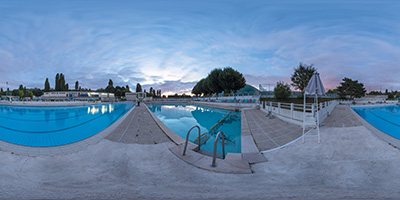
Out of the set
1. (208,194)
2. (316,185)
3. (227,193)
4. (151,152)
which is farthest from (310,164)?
(151,152)

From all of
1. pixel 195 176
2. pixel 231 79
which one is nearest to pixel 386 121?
pixel 195 176

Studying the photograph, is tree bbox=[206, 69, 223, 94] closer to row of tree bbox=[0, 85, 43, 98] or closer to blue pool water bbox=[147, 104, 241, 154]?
blue pool water bbox=[147, 104, 241, 154]

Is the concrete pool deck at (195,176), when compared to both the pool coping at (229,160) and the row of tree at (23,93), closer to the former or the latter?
the pool coping at (229,160)

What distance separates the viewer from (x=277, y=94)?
19.0 meters

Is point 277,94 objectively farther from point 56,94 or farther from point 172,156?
point 56,94

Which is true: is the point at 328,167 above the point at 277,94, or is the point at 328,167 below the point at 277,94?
below

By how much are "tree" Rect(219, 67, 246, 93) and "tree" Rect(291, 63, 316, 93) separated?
1342 cm

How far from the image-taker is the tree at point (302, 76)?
16.5 meters

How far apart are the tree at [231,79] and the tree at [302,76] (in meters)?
13.4

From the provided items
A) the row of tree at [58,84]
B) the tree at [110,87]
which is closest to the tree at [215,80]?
the tree at [110,87]

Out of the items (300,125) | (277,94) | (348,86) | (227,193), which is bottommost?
(227,193)

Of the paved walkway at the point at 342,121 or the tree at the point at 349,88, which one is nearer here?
the paved walkway at the point at 342,121

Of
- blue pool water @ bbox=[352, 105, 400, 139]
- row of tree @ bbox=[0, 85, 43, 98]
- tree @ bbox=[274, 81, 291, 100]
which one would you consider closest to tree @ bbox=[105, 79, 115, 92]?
row of tree @ bbox=[0, 85, 43, 98]

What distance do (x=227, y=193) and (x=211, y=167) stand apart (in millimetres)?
711
